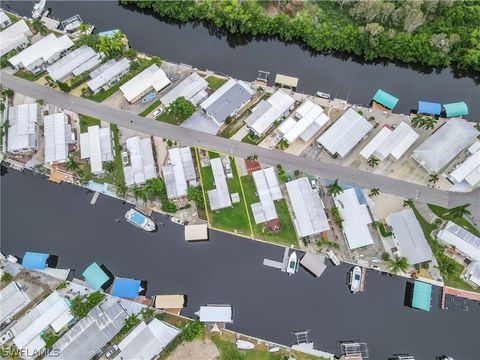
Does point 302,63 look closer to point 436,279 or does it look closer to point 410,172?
point 410,172

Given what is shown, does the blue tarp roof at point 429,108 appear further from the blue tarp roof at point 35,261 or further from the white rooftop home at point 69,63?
the blue tarp roof at point 35,261

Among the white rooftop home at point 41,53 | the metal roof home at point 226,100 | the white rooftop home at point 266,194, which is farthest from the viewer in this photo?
the white rooftop home at point 41,53

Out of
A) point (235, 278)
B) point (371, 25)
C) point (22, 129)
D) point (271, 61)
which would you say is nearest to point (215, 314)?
point (235, 278)

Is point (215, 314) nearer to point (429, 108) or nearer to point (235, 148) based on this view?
point (235, 148)

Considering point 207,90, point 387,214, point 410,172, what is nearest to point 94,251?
point 207,90

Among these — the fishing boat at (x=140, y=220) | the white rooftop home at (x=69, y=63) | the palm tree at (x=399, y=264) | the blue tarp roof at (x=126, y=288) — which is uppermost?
the white rooftop home at (x=69, y=63)

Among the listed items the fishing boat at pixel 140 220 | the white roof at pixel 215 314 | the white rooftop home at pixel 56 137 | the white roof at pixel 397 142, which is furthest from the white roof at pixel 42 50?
the white roof at pixel 397 142
